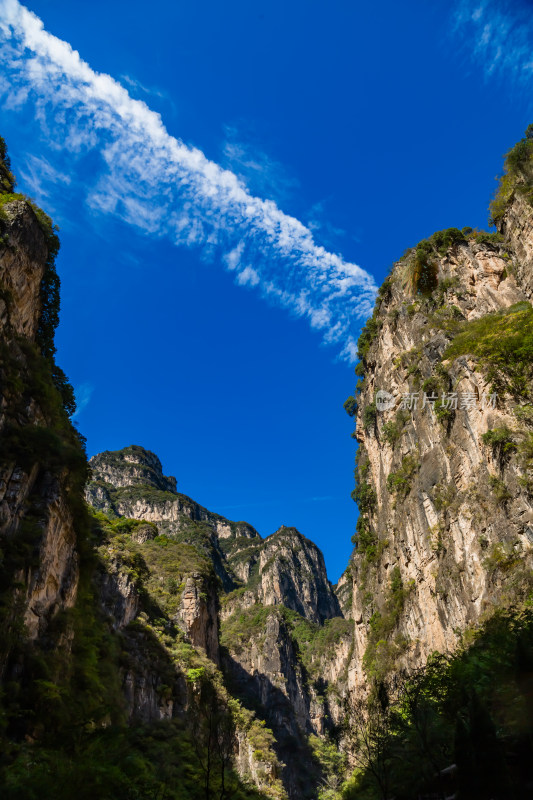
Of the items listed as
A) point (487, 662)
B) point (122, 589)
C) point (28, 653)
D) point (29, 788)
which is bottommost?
point (29, 788)

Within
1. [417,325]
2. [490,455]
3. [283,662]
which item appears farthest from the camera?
[283,662]

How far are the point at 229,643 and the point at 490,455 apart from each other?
64.3 metres

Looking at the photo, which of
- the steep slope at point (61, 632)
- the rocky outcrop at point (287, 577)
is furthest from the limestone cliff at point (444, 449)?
the rocky outcrop at point (287, 577)

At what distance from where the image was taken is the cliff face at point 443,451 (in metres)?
21.4

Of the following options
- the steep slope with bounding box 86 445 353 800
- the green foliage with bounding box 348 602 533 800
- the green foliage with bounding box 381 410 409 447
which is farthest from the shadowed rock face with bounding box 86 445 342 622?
the green foliage with bounding box 348 602 533 800

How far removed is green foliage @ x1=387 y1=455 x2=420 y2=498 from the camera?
98.5 ft

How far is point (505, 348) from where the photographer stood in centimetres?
2412

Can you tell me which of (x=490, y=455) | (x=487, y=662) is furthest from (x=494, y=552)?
(x=487, y=662)

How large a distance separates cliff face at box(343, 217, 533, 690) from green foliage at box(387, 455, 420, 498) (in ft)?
0.29

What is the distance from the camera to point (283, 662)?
71125mm

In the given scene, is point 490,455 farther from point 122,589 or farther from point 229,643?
point 229,643

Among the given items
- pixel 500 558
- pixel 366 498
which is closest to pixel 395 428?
pixel 366 498

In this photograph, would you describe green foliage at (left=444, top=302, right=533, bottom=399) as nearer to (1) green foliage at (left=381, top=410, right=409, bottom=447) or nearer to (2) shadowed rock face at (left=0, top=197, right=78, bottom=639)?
(1) green foliage at (left=381, top=410, right=409, bottom=447)

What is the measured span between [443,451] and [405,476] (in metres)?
4.53
